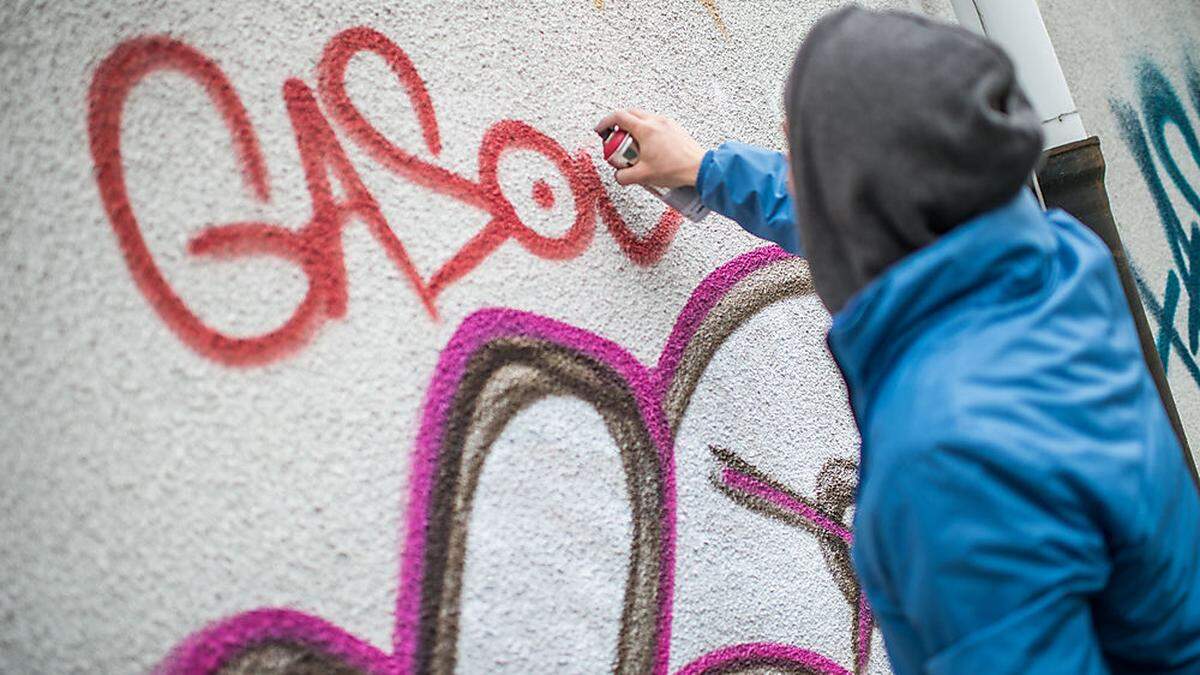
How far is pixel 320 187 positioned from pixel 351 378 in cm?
25

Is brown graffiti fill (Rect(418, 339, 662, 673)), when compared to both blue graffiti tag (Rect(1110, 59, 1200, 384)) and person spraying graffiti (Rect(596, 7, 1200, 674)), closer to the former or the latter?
person spraying graffiti (Rect(596, 7, 1200, 674))

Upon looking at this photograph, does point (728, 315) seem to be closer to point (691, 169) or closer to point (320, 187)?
point (691, 169)

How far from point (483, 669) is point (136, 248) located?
67cm

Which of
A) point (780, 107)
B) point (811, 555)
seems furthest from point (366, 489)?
point (780, 107)

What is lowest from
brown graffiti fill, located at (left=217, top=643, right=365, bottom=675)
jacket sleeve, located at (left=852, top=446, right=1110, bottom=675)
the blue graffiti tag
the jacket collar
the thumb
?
the blue graffiti tag

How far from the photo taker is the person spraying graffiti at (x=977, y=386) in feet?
3.18

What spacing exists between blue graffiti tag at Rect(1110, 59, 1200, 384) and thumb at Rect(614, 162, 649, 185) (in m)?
2.47

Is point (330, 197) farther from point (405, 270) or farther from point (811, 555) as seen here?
point (811, 555)

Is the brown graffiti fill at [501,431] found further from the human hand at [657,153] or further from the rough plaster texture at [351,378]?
the human hand at [657,153]

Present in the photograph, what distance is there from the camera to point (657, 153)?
5.10 feet

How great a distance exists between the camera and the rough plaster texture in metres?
1.03

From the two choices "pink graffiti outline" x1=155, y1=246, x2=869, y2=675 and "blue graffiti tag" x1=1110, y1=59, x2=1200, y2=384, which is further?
"blue graffiti tag" x1=1110, y1=59, x2=1200, y2=384

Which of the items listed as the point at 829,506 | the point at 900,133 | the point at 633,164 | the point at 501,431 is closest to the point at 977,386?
the point at 900,133

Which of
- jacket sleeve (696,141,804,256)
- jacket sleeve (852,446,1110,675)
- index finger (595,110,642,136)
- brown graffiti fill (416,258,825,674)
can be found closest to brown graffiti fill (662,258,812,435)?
brown graffiti fill (416,258,825,674)
